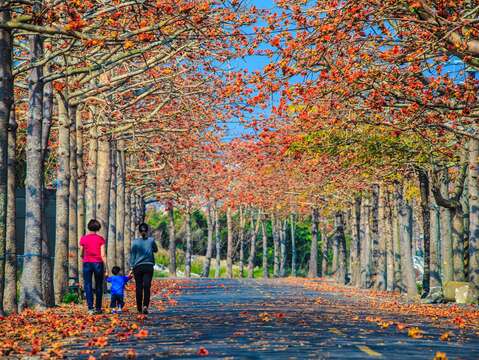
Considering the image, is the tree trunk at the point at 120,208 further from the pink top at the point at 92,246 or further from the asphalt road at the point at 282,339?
the asphalt road at the point at 282,339

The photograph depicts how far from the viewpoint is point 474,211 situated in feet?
104

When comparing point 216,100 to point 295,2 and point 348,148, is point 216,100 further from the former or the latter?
point 295,2

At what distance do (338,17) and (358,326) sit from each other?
5.78m

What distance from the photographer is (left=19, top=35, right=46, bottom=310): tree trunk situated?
21734 millimetres

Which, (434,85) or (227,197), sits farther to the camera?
(227,197)

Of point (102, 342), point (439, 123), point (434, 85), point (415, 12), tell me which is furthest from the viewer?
point (439, 123)

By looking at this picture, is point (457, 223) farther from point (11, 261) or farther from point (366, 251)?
point (11, 261)

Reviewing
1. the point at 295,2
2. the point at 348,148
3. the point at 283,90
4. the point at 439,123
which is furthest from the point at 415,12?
the point at 348,148

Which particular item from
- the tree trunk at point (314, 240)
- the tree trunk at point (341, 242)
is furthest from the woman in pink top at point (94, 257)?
the tree trunk at point (314, 240)

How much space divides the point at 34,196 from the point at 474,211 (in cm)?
1578

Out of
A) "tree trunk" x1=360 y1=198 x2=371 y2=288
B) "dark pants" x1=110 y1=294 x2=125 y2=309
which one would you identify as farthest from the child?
"tree trunk" x1=360 y1=198 x2=371 y2=288

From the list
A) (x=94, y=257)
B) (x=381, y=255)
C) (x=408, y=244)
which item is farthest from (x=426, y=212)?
(x=94, y=257)

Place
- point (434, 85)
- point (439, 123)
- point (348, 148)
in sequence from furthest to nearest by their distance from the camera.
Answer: point (348, 148)
point (439, 123)
point (434, 85)

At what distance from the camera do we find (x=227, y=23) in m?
22.1
